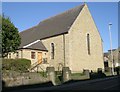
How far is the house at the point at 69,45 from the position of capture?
41750mm

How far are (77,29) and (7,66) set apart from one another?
1823 centimetres

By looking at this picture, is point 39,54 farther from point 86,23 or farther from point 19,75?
point 19,75

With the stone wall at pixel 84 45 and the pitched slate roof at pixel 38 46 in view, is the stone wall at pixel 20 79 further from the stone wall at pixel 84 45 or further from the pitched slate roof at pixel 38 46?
the pitched slate roof at pixel 38 46

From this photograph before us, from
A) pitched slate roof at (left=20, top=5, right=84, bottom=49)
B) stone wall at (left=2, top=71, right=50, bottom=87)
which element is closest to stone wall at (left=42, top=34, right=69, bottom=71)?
pitched slate roof at (left=20, top=5, right=84, bottom=49)

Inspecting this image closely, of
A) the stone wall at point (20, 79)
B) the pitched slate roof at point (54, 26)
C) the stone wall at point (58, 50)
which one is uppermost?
the pitched slate roof at point (54, 26)

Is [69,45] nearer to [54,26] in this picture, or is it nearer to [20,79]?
[54,26]

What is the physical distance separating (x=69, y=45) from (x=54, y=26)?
7.94 meters

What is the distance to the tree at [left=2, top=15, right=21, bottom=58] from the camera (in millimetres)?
30431

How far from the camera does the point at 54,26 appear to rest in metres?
47.9

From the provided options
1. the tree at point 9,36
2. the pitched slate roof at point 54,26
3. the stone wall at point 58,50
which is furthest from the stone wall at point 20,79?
the pitched slate roof at point 54,26

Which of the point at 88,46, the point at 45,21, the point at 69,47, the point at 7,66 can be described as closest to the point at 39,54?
the point at 69,47

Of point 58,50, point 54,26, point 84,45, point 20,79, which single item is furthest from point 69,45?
point 20,79

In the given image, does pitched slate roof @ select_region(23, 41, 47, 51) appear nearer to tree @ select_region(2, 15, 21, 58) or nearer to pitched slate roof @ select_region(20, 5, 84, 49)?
pitched slate roof @ select_region(20, 5, 84, 49)

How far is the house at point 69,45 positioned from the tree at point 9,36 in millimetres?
9320
